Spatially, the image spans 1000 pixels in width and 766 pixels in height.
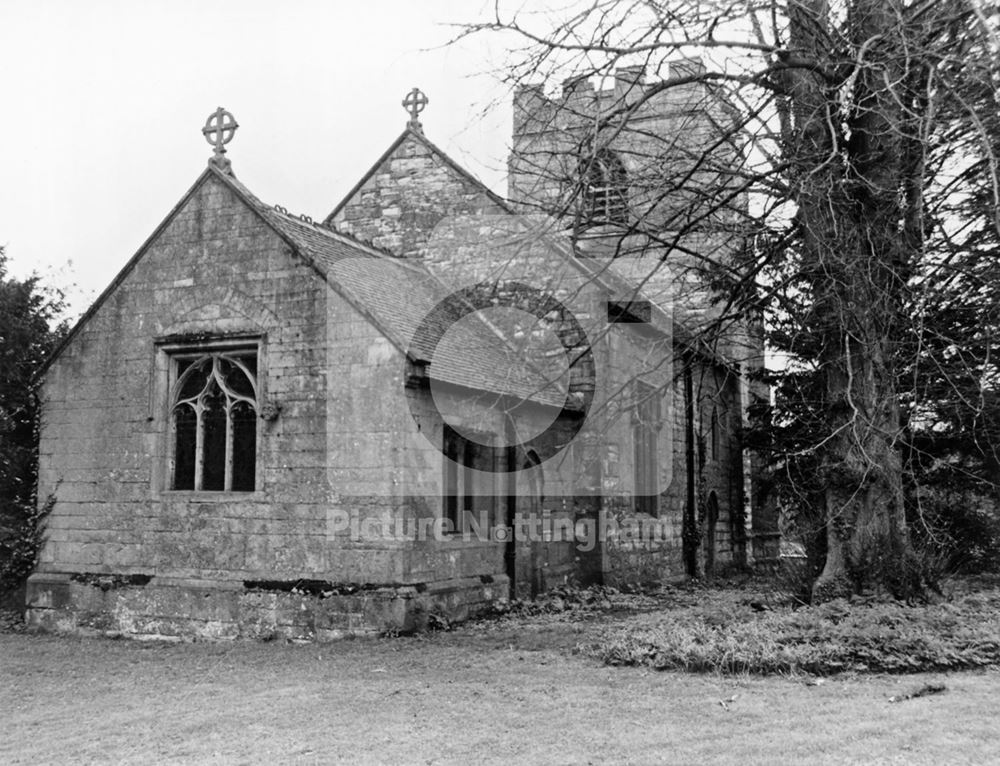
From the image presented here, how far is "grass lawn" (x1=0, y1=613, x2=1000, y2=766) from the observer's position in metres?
6.62

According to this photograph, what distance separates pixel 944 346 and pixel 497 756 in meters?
9.55

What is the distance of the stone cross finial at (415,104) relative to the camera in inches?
715

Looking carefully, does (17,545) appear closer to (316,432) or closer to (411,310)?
(316,432)

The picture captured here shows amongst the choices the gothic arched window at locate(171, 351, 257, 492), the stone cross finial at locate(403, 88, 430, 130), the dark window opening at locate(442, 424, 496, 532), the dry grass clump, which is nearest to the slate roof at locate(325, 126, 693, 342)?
the stone cross finial at locate(403, 88, 430, 130)

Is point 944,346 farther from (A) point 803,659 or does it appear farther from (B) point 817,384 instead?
(A) point 803,659

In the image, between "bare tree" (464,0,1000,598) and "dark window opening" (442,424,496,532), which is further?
"dark window opening" (442,424,496,532)

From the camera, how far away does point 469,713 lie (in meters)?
7.81

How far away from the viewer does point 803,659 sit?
341 inches

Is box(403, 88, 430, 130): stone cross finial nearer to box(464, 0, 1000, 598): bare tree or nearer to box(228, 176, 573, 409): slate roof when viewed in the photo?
box(228, 176, 573, 409): slate roof

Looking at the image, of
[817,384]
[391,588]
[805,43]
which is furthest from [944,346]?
[391,588]

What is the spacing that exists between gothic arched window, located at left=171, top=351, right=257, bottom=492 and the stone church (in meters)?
0.03

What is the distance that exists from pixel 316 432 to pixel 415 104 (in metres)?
8.31

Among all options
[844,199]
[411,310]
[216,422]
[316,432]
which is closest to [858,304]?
[844,199]


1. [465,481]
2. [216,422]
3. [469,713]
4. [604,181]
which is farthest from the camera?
[465,481]
